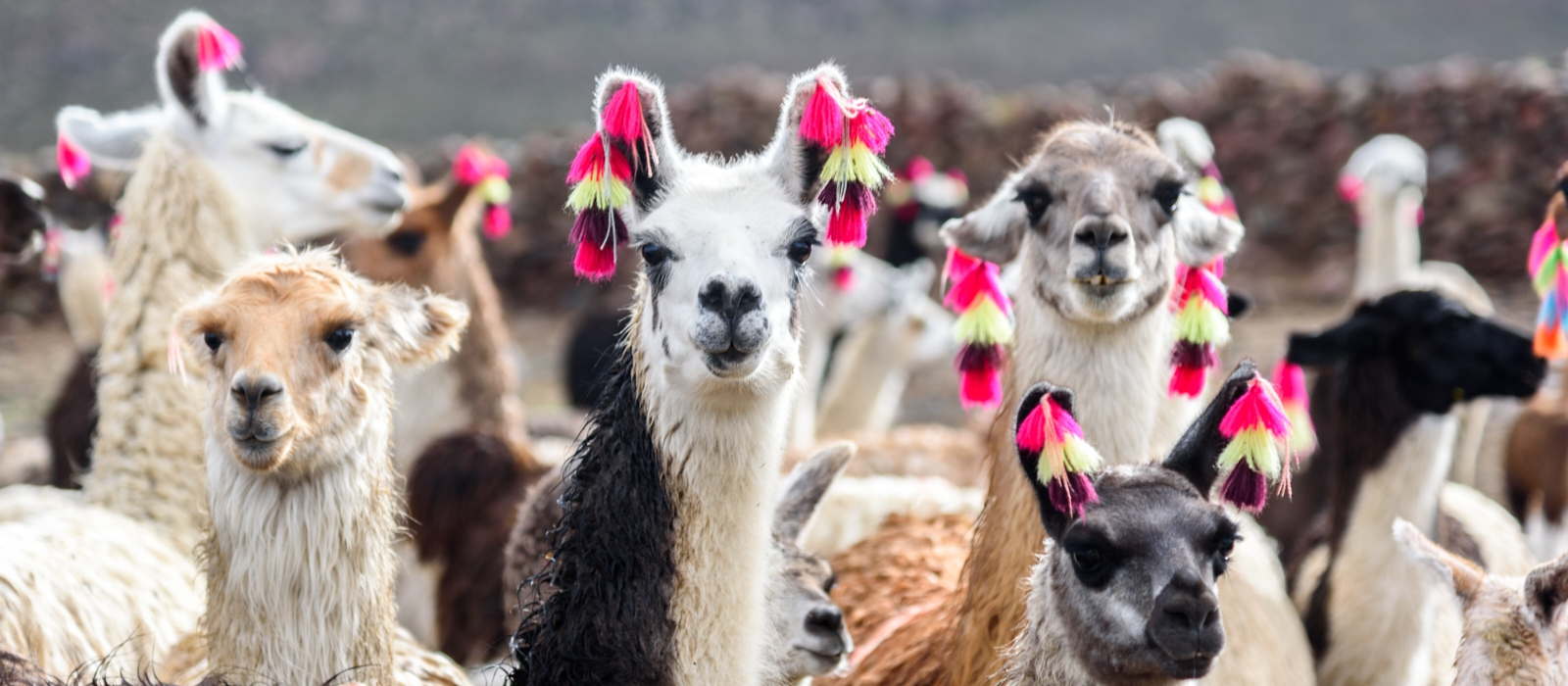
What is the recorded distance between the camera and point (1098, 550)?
2623mm

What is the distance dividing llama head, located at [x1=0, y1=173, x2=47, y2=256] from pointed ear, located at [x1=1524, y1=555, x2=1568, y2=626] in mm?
4486

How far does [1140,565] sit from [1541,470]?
5.41 meters

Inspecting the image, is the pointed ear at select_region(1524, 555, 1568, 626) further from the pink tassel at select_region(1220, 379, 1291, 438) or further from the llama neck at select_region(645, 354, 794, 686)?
the llama neck at select_region(645, 354, 794, 686)

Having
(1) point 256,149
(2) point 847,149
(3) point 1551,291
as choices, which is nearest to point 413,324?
(2) point 847,149

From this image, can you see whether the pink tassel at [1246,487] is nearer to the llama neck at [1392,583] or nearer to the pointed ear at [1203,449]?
the pointed ear at [1203,449]

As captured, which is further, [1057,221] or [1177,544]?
[1057,221]

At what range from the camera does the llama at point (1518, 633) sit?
2742mm

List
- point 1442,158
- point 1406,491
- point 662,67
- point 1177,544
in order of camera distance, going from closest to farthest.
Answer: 1. point 1177,544
2. point 1406,491
3. point 1442,158
4. point 662,67

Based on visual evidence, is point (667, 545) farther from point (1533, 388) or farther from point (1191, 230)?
point (1533, 388)

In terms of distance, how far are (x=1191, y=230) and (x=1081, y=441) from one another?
1227mm

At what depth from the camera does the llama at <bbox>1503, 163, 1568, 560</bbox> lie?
6754 millimetres

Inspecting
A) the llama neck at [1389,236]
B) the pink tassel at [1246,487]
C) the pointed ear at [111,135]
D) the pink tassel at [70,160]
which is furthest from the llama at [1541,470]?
the pink tassel at [70,160]

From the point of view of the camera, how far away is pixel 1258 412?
2604 mm

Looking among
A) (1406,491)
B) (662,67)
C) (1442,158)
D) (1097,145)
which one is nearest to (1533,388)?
(1406,491)
